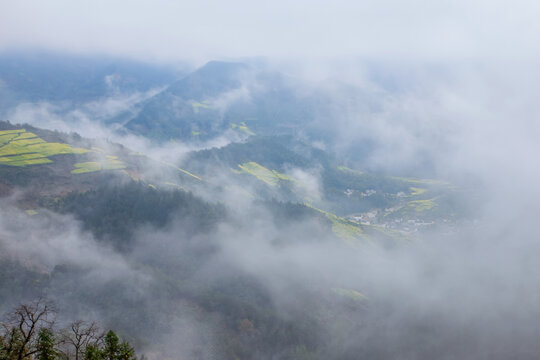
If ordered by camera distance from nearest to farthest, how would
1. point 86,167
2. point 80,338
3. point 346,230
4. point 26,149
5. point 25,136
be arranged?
1. point 80,338
2. point 26,149
3. point 86,167
4. point 25,136
5. point 346,230

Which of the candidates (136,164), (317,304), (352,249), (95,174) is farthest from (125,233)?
(352,249)

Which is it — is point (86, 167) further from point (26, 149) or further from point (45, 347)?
point (45, 347)

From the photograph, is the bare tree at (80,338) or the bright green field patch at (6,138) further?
the bright green field patch at (6,138)

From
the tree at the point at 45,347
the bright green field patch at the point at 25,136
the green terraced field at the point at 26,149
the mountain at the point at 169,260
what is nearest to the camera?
the tree at the point at 45,347

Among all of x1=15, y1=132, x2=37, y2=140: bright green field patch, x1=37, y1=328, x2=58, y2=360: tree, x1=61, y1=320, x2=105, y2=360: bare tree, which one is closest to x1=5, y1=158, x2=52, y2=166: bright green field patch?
x1=15, y1=132, x2=37, y2=140: bright green field patch

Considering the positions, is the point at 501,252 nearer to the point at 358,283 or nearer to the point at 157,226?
the point at 358,283

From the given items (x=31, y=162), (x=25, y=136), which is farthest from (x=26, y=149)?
(x=25, y=136)

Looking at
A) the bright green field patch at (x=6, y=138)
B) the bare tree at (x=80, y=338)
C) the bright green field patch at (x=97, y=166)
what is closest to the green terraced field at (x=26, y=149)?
the bright green field patch at (x=6, y=138)

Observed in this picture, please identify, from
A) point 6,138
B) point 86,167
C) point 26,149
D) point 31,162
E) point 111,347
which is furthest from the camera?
point 6,138

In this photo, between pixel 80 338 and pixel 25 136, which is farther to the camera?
pixel 25 136

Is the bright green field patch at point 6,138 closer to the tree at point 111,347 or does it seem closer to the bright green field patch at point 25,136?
the bright green field patch at point 25,136
